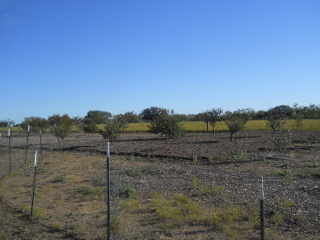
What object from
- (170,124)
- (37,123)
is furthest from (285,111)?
(37,123)

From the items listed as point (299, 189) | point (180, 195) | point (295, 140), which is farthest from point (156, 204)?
point (295, 140)

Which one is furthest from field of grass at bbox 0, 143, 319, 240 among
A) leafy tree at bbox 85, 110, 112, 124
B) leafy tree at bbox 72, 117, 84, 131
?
leafy tree at bbox 72, 117, 84, 131

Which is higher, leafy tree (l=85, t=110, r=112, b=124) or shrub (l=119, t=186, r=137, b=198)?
leafy tree (l=85, t=110, r=112, b=124)

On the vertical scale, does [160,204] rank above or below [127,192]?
below

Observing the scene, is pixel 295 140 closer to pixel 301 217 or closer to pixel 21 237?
pixel 301 217

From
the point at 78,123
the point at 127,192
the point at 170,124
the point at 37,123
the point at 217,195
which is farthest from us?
the point at 78,123

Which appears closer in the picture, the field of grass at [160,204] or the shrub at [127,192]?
the field of grass at [160,204]

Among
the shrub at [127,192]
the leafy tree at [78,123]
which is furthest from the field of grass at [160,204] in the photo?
the leafy tree at [78,123]

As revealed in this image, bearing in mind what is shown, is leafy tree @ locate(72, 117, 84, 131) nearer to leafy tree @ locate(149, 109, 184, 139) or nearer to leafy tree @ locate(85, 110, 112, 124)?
leafy tree @ locate(85, 110, 112, 124)

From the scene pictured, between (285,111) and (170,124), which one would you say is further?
(285,111)

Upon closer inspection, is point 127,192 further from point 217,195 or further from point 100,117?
point 100,117

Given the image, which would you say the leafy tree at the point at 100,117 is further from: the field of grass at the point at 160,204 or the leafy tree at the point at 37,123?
the field of grass at the point at 160,204

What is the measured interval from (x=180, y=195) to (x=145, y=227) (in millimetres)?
2665

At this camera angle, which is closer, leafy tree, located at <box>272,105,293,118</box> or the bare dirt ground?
the bare dirt ground
